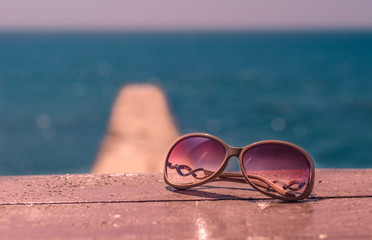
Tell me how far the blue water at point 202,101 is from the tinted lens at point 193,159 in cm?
2284

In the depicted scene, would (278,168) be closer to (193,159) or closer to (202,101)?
(193,159)

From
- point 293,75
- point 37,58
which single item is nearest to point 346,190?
point 293,75

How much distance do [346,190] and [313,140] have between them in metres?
29.6

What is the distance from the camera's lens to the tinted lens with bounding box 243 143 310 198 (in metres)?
1.58

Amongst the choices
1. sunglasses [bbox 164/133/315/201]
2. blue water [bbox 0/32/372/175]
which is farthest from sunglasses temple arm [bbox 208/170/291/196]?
blue water [bbox 0/32/372/175]

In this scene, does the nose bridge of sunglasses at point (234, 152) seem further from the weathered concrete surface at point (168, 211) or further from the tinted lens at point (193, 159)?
the weathered concrete surface at point (168, 211)

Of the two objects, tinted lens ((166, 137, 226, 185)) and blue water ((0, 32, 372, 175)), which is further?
blue water ((0, 32, 372, 175))

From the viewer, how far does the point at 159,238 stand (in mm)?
1268

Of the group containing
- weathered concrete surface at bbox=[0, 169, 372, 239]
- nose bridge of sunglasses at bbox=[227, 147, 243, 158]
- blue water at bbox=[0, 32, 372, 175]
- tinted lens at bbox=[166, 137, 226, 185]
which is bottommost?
blue water at bbox=[0, 32, 372, 175]

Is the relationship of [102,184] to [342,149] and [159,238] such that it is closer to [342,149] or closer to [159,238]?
[159,238]

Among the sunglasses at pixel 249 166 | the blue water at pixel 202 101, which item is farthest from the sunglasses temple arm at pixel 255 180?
the blue water at pixel 202 101

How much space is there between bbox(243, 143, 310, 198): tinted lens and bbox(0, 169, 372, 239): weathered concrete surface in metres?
0.05

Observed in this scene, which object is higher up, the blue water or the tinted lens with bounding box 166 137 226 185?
the tinted lens with bounding box 166 137 226 185

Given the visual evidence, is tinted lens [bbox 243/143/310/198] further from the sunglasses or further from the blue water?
the blue water
